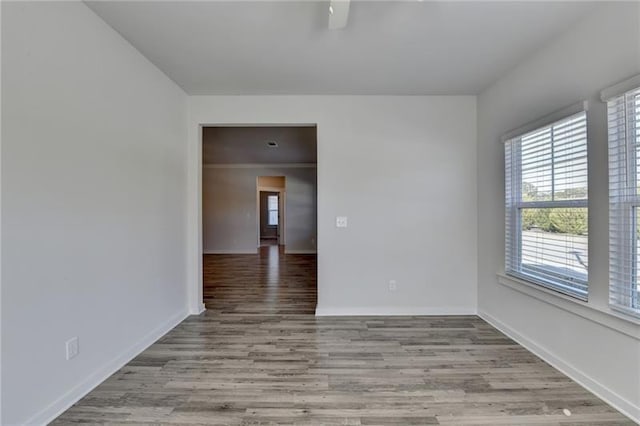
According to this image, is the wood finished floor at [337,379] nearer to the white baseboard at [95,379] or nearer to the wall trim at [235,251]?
the white baseboard at [95,379]

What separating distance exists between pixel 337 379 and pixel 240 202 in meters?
6.95

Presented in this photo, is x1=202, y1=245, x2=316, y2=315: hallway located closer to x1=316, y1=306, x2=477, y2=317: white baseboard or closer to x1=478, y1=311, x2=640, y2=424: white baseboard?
x1=316, y1=306, x2=477, y2=317: white baseboard

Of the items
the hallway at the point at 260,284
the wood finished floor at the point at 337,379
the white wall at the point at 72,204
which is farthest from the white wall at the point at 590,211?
the white wall at the point at 72,204

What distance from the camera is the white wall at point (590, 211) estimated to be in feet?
5.80

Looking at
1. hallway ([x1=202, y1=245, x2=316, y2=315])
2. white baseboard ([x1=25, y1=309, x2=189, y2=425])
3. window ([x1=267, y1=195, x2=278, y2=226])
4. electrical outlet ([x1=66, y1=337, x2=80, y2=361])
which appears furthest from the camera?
window ([x1=267, y1=195, x2=278, y2=226])

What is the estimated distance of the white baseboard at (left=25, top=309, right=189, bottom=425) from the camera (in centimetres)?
169

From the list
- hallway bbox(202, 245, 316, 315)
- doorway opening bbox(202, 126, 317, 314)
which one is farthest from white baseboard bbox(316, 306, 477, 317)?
doorway opening bbox(202, 126, 317, 314)

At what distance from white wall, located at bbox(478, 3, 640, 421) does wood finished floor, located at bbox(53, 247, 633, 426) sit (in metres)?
0.18

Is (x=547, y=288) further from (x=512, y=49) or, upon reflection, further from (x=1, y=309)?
(x=1, y=309)

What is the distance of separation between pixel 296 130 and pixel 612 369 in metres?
4.46

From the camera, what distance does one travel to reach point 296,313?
11.6 feet

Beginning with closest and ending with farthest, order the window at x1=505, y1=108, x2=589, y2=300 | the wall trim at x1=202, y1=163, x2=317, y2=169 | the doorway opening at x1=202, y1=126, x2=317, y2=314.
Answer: the window at x1=505, y1=108, x2=589, y2=300 → the doorway opening at x1=202, y1=126, x2=317, y2=314 → the wall trim at x1=202, y1=163, x2=317, y2=169

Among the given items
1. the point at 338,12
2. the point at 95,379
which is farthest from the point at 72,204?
the point at 338,12

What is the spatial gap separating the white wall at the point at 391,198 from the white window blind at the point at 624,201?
161 cm
